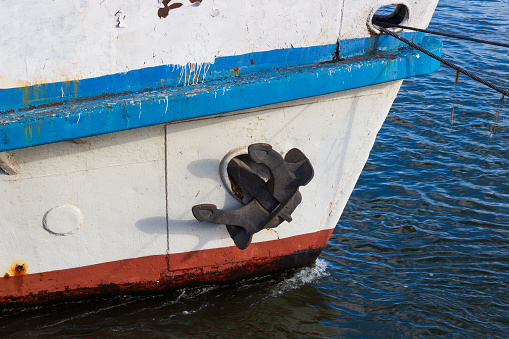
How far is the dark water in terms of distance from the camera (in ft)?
12.0

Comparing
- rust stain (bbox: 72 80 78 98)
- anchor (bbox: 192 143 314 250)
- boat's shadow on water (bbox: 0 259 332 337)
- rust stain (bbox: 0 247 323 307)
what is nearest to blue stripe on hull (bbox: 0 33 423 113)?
rust stain (bbox: 72 80 78 98)

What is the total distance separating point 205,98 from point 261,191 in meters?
0.71

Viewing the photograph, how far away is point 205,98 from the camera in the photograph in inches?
109

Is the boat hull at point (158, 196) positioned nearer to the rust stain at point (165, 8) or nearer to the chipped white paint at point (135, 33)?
the chipped white paint at point (135, 33)

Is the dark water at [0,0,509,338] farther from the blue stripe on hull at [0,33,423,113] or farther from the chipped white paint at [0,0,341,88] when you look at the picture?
the chipped white paint at [0,0,341,88]

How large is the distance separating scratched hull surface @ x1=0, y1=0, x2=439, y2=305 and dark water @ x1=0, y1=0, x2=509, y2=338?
230 millimetres

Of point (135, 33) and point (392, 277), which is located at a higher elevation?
point (135, 33)

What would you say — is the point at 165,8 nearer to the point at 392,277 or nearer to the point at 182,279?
the point at 182,279

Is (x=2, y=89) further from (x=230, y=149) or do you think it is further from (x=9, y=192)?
(x=230, y=149)

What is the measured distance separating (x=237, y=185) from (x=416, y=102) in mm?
4584

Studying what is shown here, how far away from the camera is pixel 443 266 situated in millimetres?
4336

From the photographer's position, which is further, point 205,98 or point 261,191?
point 261,191

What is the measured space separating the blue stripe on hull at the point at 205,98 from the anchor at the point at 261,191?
1.12 feet

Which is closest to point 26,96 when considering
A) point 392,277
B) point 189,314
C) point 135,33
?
point 135,33
